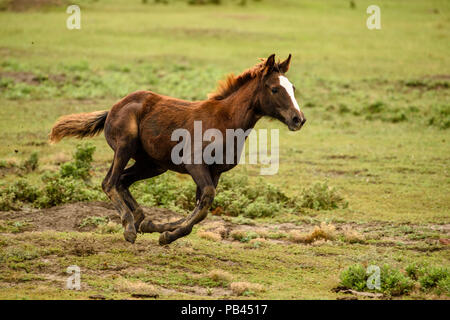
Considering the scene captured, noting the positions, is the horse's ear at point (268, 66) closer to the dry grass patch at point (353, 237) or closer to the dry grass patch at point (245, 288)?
the dry grass patch at point (245, 288)

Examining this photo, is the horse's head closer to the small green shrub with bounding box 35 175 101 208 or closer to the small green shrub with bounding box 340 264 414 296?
the small green shrub with bounding box 340 264 414 296

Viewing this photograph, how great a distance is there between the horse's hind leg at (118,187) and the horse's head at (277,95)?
2.18m

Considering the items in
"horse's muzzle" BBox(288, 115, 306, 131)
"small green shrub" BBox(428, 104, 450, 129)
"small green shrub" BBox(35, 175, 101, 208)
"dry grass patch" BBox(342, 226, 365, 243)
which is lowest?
"dry grass patch" BBox(342, 226, 365, 243)

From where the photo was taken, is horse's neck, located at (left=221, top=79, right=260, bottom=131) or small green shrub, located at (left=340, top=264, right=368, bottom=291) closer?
small green shrub, located at (left=340, top=264, right=368, bottom=291)

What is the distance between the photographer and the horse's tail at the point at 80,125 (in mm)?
10781

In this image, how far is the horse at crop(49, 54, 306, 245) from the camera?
946 centimetres

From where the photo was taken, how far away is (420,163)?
739 inches

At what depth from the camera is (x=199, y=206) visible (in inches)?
370

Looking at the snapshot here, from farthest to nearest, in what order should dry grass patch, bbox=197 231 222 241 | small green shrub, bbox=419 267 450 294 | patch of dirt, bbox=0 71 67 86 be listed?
patch of dirt, bbox=0 71 67 86, dry grass patch, bbox=197 231 222 241, small green shrub, bbox=419 267 450 294

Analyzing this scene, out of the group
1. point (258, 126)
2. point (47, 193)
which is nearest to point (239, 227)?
point (47, 193)

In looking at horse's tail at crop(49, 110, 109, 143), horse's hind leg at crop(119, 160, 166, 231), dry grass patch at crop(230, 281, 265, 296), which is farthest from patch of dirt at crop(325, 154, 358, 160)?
dry grass patch at crop(230, 281, 265, 296)

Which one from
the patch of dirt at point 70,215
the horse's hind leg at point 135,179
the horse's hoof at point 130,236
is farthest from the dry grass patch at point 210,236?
the horse's hoof at point 130,236
